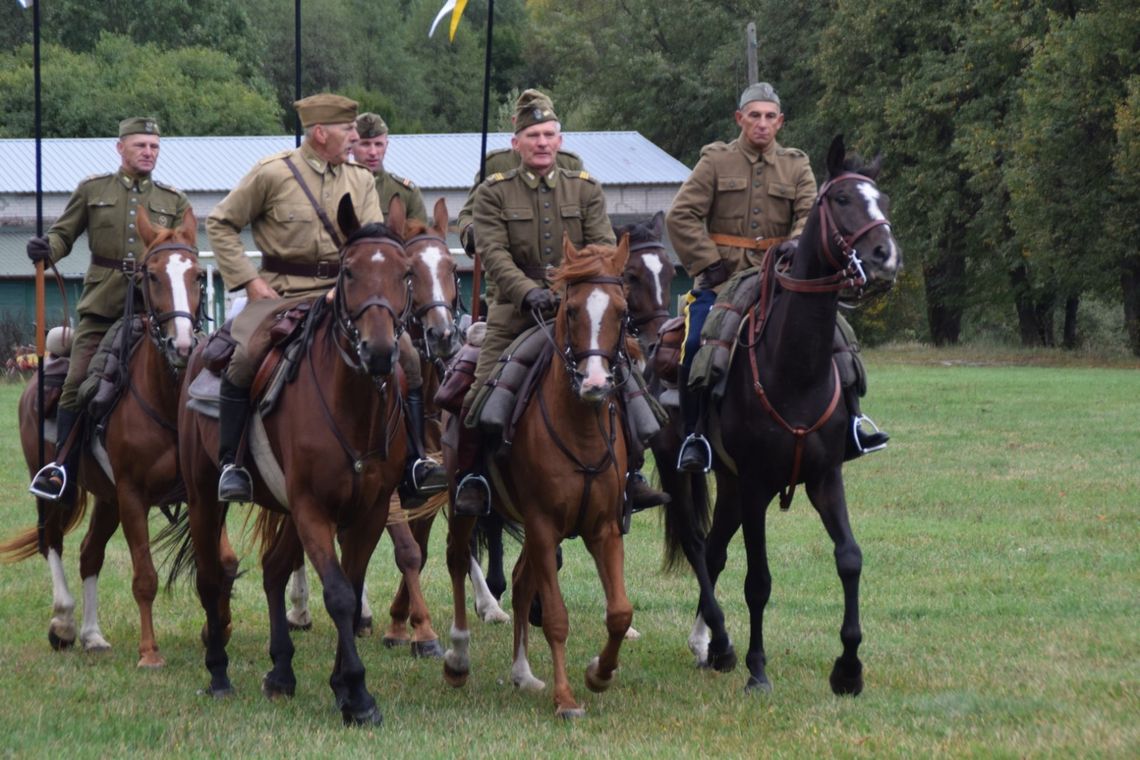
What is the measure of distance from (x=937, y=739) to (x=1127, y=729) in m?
0.87

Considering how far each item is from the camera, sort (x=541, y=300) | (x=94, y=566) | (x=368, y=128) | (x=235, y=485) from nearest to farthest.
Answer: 1. (x=235, y=485)
2. (x=541, y=300)
3. (x=94, y=566)
4. (x=368, y=128)

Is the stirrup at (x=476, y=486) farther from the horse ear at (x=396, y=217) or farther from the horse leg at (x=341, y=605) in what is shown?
the horse ear at (x=396, y=217)

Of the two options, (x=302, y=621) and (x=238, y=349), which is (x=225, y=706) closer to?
(x=238, y=349)

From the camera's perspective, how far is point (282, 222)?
9516 mm

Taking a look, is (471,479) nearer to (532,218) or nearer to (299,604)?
(532,218)

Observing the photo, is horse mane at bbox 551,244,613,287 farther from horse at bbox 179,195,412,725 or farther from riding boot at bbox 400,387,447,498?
riding boot at bbox 400,387,447,498

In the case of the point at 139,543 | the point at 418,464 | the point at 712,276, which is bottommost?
the point at 139,543

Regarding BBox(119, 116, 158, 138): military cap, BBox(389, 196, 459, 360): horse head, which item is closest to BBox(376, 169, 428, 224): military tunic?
BBox(389, 196, 459, 360): horse head

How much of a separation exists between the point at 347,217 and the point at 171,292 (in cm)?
238

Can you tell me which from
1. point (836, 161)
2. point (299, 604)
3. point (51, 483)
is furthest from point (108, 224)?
point (836, 161)

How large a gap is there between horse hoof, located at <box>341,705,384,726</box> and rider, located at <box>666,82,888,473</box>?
338cm

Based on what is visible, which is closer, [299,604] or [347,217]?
[347,217]

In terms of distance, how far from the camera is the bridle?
8578 millimetres

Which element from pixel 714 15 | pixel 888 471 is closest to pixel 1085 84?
pixel 714 15
